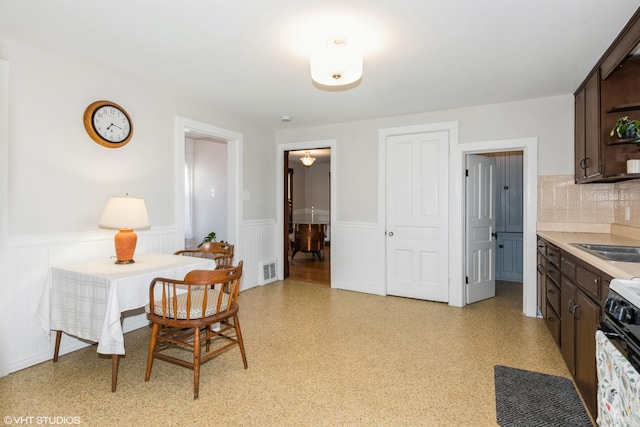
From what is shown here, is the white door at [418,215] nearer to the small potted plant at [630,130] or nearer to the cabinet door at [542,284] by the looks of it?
the cabinet door at [542,284]

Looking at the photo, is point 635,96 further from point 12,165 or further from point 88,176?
point 12,165

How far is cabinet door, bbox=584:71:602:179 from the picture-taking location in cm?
289

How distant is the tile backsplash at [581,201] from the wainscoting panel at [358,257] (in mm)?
1875

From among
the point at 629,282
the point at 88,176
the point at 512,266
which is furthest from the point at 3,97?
the point at 512,266

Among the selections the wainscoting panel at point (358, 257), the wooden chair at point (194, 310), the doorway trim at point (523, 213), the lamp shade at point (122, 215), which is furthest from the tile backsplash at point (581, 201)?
the lamp shade at point (122, 215)

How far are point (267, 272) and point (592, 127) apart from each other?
4.11 m

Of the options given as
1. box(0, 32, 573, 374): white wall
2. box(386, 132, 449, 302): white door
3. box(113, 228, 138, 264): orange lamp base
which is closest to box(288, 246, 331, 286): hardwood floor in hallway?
box(0, 32, 573, 374): white wall

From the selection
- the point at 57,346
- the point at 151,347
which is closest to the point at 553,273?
the point at 151,347

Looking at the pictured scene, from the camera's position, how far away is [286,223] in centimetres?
545

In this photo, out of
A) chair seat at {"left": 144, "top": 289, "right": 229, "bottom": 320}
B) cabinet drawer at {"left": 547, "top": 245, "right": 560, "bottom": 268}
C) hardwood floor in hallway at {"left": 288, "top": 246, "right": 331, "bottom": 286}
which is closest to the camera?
chair seat at {"left": 144, "top": 289, "right": 229, "bottom": 320}

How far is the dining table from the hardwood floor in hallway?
2899mm

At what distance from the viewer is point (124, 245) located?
8.69ft

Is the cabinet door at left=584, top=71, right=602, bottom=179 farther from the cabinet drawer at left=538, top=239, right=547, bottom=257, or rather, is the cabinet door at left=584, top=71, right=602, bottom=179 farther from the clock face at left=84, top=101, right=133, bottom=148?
the clock face at left=84, top=101, right=133, bottom=148

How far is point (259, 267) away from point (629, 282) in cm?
424
